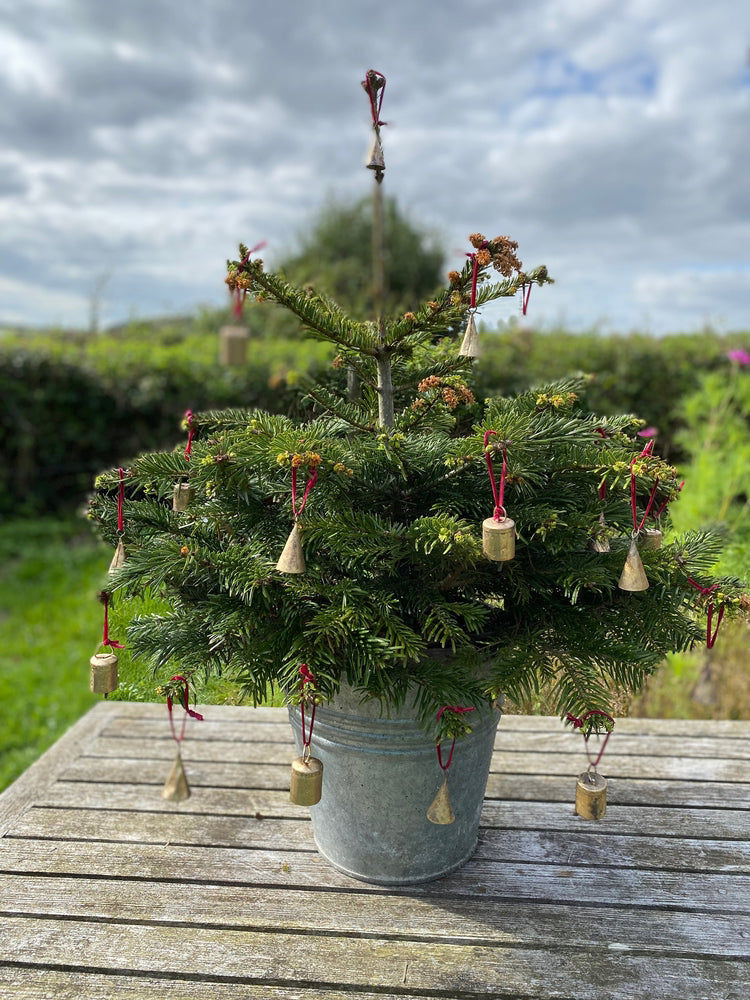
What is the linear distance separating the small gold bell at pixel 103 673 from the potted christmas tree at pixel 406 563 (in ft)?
0.23

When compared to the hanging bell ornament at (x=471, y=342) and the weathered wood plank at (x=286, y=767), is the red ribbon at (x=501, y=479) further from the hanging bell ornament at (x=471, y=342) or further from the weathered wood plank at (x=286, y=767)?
the weathered wood plank at (x=286, y=767)

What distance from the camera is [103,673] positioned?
63.0 inches

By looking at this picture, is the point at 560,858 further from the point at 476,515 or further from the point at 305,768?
the point at 476,515

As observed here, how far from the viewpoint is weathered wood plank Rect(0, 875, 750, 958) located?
1539 mm

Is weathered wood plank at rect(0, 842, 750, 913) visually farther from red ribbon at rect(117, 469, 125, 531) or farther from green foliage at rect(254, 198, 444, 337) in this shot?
green foliage at rect(254, 198, 444, 337)

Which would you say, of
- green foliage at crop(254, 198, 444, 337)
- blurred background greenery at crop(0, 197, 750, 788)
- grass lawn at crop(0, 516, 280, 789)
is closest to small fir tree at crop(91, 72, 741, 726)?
grass lawn at crop(0, 516, 280, 789)

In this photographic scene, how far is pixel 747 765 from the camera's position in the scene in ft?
7.27

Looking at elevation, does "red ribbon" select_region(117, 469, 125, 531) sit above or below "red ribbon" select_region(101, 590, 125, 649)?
above

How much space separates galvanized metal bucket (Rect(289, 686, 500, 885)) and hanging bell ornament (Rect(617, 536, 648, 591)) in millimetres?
446

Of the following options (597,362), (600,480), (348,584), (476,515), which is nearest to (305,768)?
(348,584)

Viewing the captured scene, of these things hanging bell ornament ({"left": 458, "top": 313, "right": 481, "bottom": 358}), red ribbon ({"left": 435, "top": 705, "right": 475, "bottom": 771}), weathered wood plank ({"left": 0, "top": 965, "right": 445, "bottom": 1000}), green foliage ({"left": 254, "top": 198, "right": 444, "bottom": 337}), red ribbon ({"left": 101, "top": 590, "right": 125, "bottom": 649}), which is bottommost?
weathered wood plank ({"left": 0, "top": 965, "right": 445, "bottom": 1000})

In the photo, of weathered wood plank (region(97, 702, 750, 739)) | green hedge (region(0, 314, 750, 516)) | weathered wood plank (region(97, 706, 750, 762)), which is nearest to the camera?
weathered wood plank (region(97, 706, 750, 762))

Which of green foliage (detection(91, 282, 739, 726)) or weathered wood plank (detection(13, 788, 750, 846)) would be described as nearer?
green foliage (detection(91, 282, 739, 726))

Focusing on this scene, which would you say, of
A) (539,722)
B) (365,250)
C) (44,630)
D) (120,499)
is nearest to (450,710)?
(120,499)
